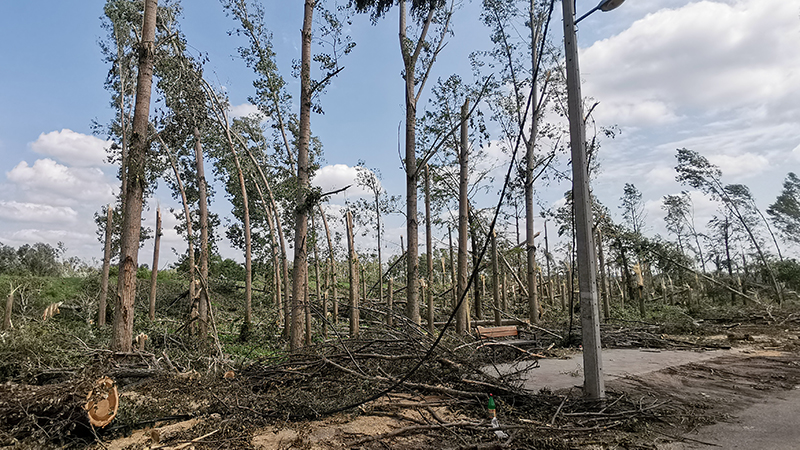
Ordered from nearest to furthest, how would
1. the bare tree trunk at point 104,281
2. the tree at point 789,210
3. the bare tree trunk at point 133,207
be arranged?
the bare tree trunk at point 133,207 < the bare tree trunk at point 104,281 < the tree at point 789,210

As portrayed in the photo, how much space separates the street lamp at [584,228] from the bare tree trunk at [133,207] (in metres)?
6.72

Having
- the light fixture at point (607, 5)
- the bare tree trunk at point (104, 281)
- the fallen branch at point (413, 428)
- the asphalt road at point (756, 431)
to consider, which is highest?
the light fixture at point (607, 5)

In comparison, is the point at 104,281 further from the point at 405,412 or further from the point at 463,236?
the point at 405,412

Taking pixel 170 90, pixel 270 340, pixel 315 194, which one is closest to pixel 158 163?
pixel 170 90

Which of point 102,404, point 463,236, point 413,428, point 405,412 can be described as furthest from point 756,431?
point 463,236

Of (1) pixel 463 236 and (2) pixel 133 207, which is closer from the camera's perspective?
(2) pixel 133 207

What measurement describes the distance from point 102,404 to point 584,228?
17.9 feet

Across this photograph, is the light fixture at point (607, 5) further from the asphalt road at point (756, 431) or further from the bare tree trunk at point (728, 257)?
the bare tree trunk at point (728, 257)

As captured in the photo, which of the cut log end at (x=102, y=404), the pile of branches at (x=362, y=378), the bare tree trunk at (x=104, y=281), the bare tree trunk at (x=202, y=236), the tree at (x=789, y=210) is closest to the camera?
the cut log end at (x=102, y=404)

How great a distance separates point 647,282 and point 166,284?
26.7 metres

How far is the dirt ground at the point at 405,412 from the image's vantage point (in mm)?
3947

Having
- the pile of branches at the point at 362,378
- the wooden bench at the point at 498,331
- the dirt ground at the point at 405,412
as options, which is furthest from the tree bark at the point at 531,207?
the pile of branches at the point at 362,378

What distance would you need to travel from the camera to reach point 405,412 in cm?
471

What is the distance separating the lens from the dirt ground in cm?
395
